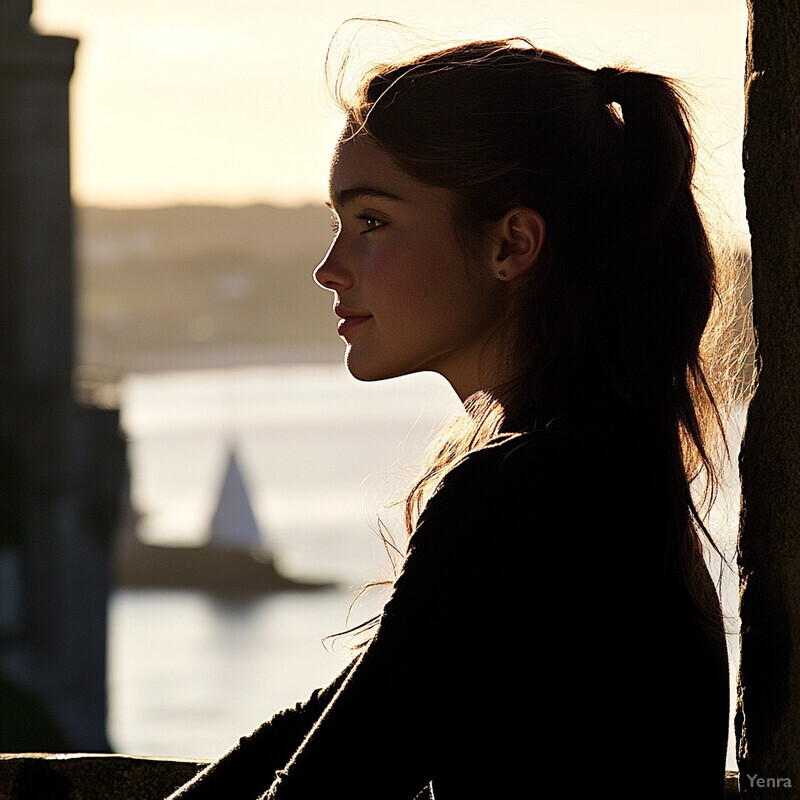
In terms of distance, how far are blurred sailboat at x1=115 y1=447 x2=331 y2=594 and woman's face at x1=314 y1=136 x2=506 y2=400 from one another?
74698 mm

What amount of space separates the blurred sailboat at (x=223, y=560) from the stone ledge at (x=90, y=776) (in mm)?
74058

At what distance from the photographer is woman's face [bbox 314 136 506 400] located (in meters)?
2.25

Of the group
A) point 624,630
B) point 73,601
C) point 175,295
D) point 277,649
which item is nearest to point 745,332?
point 624,630

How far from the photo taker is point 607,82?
2268mm

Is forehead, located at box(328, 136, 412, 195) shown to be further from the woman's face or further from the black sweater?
the black sweater

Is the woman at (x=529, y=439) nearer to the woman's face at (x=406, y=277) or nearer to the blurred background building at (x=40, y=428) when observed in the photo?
the woman's face at (x=406, y=277)

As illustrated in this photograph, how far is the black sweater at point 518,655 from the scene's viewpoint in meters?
1.85

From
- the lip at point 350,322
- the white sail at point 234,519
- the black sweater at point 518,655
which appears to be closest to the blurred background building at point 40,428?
the lip at point 350,322

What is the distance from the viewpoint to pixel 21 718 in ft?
76.0

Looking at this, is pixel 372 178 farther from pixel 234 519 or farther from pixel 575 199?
pixel 234 519

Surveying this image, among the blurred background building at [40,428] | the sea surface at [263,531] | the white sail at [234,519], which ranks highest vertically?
the blurred background building at [40,428]

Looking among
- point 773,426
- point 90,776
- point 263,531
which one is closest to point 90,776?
point 90,776

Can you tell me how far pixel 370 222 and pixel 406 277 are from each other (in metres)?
0.10

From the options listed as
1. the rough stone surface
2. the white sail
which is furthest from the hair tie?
the white sail
